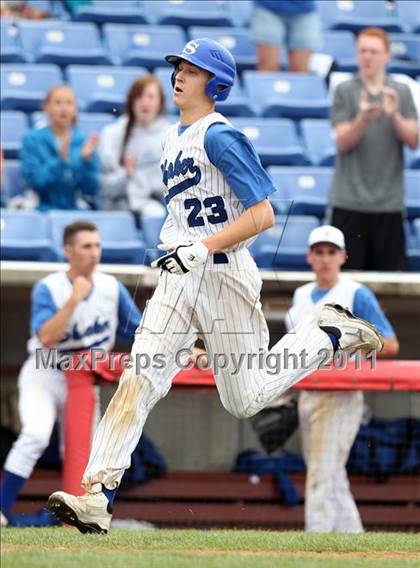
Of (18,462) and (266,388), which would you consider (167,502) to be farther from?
(266,388)

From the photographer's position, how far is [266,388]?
4.91m

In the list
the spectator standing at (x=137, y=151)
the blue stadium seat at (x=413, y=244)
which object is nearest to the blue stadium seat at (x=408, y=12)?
the blue stadium seat at (x=413, y=244)

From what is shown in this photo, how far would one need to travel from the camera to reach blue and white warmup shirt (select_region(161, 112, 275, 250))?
466 cm

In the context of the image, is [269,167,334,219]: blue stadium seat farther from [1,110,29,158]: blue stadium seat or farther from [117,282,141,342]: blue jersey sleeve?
[117,282,141,342]: blue jersey sleeve

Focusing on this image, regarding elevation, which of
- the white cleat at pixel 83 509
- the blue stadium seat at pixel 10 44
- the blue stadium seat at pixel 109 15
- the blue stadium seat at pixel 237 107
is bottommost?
the white cleat at pixel 83 509

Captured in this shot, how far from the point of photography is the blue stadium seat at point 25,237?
7941mm

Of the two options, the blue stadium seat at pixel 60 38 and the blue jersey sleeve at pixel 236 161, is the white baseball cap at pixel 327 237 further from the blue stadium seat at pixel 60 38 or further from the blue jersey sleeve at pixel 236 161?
the blue stadium seat at pixel 60 38

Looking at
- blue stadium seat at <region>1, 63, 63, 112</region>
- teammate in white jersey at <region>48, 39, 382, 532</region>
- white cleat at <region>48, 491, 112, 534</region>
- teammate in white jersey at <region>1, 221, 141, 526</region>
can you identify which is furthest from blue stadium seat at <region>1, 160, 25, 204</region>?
white cleat at <region>48, 491, 112, 534</region>

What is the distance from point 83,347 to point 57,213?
1310mm

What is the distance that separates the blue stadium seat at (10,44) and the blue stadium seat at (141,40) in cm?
70

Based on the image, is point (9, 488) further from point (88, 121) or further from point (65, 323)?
point (88, 121)

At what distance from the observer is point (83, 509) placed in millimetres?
4625

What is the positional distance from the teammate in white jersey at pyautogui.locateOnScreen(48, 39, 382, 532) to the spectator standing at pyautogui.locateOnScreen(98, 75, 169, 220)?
149 inches

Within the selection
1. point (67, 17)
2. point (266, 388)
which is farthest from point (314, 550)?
point (67, 17)
